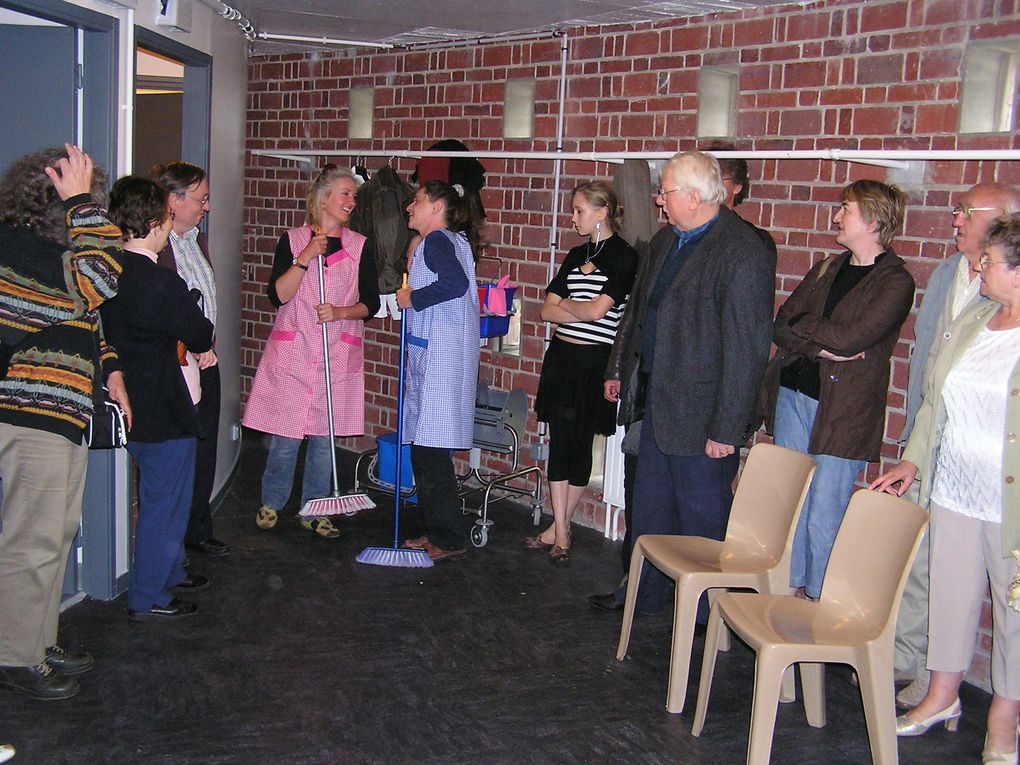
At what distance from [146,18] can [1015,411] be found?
3.55m

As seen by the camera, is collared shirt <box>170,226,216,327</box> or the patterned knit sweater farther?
collared shirt <box>170,226,216,327</box>

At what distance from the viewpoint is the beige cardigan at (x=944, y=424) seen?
3025 millimetres

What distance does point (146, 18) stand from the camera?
4.33 m

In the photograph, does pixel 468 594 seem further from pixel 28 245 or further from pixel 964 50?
pixel 964 50

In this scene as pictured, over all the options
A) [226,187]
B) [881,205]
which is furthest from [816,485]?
[226,187]

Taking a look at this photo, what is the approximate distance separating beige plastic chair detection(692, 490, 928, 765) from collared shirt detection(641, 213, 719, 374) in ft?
3.69

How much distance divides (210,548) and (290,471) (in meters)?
0.60

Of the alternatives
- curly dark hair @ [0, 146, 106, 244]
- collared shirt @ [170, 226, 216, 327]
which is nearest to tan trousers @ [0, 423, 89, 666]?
curly dark hair @ [0, 146, 106, 244]

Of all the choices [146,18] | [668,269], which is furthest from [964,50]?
[146,18]

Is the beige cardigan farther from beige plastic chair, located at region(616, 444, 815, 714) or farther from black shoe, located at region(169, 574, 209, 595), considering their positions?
black shoe, located at region(169, 574, 209, 595)

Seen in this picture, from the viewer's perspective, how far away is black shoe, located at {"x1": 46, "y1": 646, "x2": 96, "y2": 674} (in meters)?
3.49

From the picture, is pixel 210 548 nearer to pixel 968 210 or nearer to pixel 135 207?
pixel 135 207

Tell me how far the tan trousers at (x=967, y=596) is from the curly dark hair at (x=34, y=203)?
9.14 ft

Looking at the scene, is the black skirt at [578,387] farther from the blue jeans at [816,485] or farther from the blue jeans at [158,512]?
the blue jeans at [158,512]
